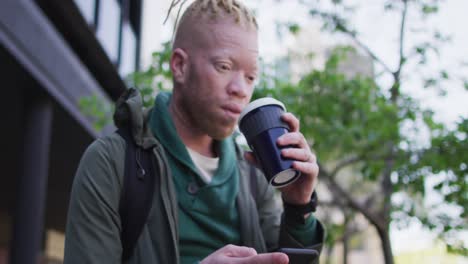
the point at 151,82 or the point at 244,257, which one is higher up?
the point at 244,257

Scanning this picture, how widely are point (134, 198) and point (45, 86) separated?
264 inches

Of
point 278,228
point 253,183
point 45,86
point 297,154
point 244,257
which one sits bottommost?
point 45,86

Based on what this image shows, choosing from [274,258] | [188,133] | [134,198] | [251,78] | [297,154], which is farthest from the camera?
[188,133]

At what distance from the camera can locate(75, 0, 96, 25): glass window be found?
8617 mm

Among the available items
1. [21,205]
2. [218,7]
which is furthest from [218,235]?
[21,205]

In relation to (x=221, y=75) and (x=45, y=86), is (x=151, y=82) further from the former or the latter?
(x=221, y=75)

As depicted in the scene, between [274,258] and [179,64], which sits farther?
[179,64]

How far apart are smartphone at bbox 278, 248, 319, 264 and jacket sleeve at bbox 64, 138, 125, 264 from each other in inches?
20.6

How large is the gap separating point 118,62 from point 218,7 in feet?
33.7

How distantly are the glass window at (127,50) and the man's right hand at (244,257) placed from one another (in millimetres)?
11156

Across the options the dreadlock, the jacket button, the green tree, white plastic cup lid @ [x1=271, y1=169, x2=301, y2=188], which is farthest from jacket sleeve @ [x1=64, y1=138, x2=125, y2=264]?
the green tree

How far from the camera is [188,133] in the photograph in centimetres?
208

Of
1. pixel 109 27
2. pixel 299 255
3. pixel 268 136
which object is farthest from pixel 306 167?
pixel 109 27

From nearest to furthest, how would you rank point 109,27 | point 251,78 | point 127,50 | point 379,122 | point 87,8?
point 251,78 < point 379,122 < point 87,8 < point 109,27 < point 127,50
